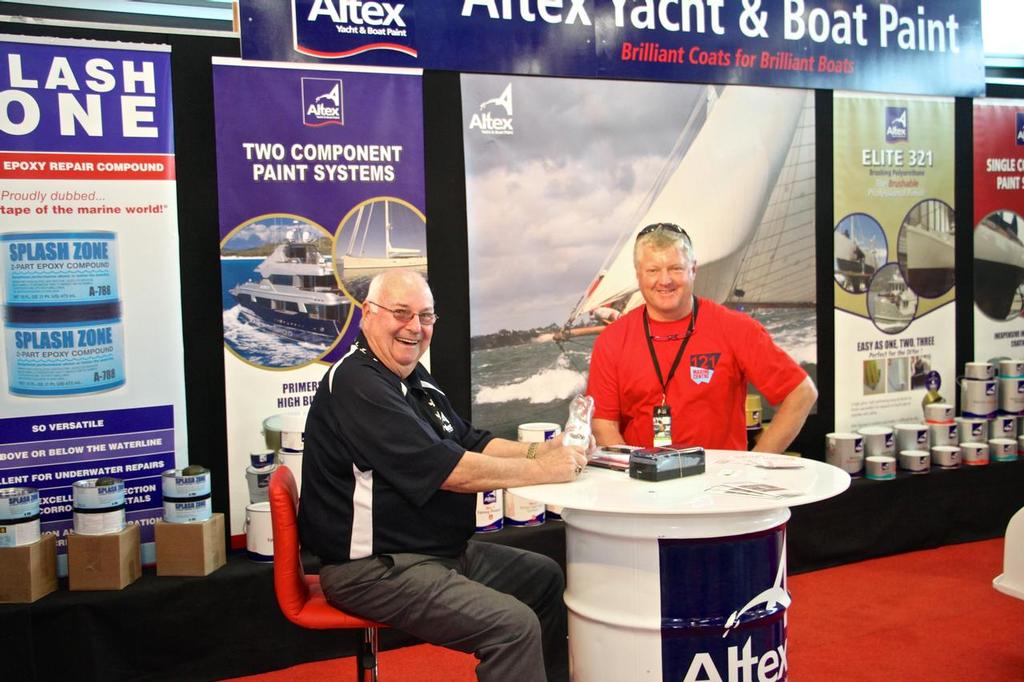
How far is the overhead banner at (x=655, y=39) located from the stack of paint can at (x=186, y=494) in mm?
1589

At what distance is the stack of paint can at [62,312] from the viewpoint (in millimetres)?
3375

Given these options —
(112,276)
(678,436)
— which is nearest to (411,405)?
(678,436)

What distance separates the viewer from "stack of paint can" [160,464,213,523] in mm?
3400

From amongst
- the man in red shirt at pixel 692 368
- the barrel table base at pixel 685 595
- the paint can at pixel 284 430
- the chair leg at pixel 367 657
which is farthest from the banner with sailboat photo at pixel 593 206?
the barrel table base at pixel 685 595

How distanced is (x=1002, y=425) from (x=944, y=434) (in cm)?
41

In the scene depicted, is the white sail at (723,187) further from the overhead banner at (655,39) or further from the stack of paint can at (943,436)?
the stack of paint can at (943,436)

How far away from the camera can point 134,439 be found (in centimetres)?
355

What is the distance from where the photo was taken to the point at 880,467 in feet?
15.2

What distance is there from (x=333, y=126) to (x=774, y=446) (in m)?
2.07

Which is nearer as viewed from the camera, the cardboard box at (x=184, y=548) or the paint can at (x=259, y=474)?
the cardboard box at (x=184, y=548)

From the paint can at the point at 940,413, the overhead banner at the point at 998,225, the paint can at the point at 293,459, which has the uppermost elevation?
the overhead banner at the point at 998,225

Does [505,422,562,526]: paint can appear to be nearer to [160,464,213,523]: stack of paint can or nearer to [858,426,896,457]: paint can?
[160,464,213,523]: stack of paint can

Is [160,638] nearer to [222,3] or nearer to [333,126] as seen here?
[333,126]

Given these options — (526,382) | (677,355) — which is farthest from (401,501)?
(526,382)
